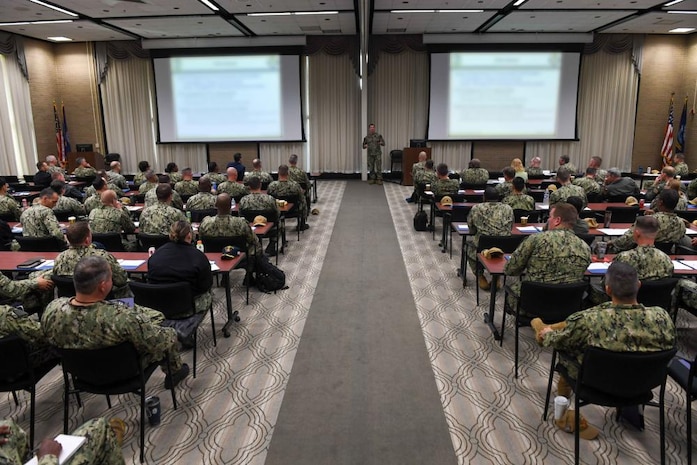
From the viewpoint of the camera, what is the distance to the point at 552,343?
3100mm

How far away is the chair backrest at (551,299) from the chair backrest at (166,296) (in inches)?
110

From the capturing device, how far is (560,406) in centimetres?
346

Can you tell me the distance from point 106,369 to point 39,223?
345cm

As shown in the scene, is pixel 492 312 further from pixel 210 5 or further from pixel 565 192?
pixel 210 5

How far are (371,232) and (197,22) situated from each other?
7.57 meters

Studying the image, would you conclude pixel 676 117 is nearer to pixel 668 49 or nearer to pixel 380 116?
pixel 668 49

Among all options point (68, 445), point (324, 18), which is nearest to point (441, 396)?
point (68, 445)

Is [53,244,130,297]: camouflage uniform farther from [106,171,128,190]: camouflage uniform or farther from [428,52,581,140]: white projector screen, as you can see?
[428,52,581,140]: white projector screen

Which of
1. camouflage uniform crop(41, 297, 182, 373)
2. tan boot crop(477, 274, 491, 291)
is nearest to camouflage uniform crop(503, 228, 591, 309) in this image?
tan boot crop(477, 274, 491, 291)

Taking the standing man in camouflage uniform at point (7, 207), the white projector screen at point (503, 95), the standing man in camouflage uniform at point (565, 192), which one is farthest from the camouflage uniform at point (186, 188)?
the white projector screen at point (503, 95)

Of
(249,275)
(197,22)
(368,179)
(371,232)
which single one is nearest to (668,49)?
(368,179)

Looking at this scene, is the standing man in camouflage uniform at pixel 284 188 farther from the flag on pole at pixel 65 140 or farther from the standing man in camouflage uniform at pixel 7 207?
the flag on pole at pixel 65 140

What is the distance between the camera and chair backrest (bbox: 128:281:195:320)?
3945 millimetres

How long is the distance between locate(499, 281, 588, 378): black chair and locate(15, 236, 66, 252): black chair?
4.85m
